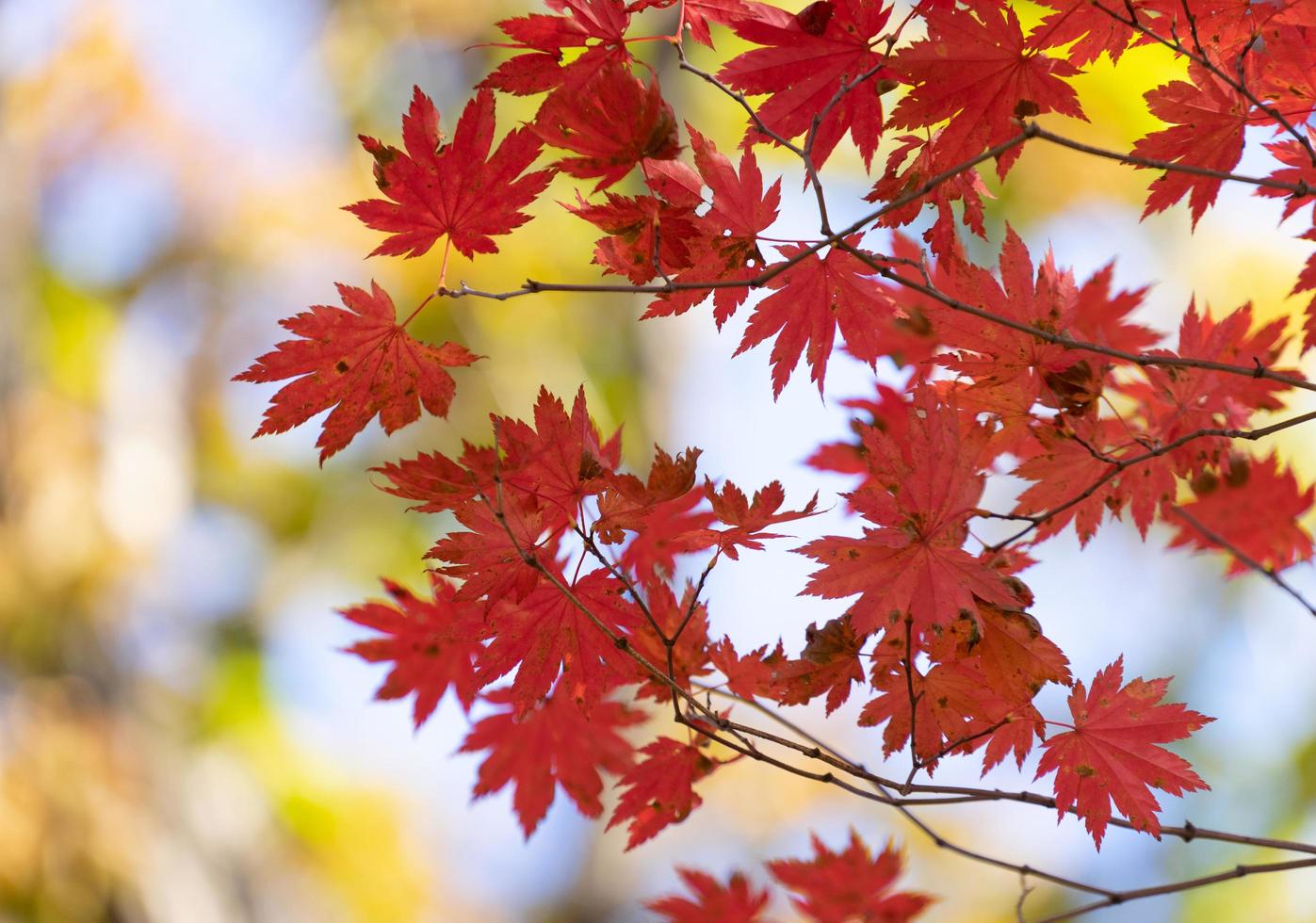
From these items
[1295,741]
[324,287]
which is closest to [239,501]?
[324,287]

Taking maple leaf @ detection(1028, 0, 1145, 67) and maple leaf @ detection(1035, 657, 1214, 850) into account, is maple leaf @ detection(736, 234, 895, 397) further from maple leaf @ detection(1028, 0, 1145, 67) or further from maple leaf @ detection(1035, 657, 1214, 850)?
maple leaf @ detection(1035, 657, 1214, 850)

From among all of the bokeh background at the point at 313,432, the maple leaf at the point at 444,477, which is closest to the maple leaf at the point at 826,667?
the maple leaf at the point at 444,477

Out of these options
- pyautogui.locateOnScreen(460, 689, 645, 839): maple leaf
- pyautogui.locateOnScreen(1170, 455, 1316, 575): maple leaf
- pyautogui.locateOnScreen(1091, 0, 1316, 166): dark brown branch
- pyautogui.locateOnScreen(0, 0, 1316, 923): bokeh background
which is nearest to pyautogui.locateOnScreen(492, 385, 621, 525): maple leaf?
pyautogui.locateOnScreen(460, 689, 645, 839): maple leaf

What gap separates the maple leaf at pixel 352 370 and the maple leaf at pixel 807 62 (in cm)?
37

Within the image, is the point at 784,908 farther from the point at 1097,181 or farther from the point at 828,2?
the point at 1097,181

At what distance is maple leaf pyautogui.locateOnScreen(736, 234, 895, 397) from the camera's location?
0.96m

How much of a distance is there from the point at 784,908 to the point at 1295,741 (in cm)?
685

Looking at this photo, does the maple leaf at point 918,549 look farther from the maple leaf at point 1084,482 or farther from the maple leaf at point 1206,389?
the maple leaf at point 1206,389

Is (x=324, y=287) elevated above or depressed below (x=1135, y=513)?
above

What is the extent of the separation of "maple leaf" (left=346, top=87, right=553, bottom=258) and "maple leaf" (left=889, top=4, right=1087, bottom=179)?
Result: 34 centimetres

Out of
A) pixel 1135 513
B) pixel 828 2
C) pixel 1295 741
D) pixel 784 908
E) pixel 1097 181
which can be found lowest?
pixel 784 908

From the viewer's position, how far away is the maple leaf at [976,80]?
0.88 m

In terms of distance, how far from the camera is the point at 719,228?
3.01ft

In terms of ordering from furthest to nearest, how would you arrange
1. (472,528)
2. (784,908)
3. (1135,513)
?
(784,908) < (1135,513) < (472,528)
